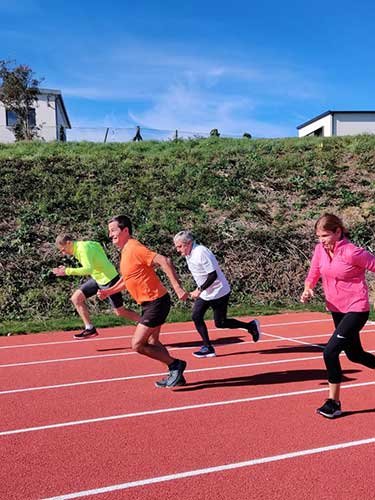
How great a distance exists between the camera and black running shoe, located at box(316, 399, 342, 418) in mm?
5398

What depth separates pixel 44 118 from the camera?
144 feet

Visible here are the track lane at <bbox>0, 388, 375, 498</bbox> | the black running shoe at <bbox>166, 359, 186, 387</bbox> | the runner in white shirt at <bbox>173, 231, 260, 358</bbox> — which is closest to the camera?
the track lane at <bbox>0, 388, 375, 498</bbox>

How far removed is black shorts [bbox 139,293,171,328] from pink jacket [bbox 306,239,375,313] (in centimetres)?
175

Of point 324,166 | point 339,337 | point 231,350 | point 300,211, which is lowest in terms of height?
point 231,350

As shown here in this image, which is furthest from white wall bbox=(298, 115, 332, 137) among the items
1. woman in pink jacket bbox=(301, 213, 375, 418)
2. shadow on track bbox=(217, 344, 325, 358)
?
woman in pink jacket bbox=(301, 213, 375, 418)

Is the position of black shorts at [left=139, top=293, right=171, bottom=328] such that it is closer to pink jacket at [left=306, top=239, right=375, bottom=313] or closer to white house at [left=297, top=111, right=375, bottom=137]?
pink jacket at [left=306, top=239, right=375, bottom=313]

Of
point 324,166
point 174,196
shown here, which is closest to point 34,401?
point 174,196

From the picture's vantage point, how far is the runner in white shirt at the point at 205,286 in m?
7.66

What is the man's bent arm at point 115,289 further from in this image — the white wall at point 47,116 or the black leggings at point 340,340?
the white wall at point 47,116

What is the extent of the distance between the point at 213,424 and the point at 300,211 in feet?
50.0

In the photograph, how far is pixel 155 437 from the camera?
4.97m

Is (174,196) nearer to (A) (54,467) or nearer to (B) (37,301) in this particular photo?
(B) (37,301)

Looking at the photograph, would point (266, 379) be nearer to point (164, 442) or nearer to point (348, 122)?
point (164, 442)

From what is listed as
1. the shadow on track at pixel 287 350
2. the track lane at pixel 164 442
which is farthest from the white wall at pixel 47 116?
the track lane at pixel 164 442
